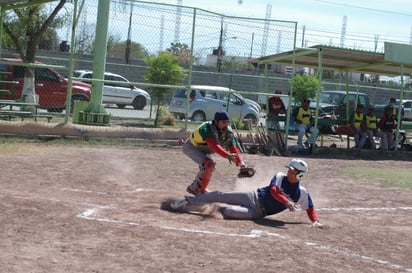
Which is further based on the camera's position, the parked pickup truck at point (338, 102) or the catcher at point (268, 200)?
the parked pickup truck at point (338, 102)

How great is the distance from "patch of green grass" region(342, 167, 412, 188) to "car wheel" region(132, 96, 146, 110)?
45.9 ft

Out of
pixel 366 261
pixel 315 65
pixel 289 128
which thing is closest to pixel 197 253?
pixel 366 261

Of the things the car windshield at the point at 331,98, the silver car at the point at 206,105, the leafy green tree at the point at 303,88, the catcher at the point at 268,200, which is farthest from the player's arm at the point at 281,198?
the leafy green tree at the point at 303,88

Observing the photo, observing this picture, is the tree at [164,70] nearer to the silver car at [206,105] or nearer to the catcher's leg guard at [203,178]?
the silver car at [206,105]

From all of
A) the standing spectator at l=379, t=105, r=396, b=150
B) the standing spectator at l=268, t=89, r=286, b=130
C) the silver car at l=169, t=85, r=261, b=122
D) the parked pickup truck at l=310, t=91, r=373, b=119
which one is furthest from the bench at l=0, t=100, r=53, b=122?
the parked pickup truck at l=310, t=91, r=373, b=119

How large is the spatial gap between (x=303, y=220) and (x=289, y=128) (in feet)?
35.3

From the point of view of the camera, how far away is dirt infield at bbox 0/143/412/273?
593 cm

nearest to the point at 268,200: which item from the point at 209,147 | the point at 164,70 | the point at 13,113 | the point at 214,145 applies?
the point at 214,145

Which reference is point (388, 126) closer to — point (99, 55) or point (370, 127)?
point (370, 127)

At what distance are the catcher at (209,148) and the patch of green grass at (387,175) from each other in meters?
5.42

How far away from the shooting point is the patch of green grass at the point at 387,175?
537 inches

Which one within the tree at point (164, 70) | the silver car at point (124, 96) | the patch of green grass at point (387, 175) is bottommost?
the patch of green grass at point (387, 175)

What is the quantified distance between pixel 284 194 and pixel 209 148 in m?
1.58

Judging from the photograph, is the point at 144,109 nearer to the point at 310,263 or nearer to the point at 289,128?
the point at 289,128
